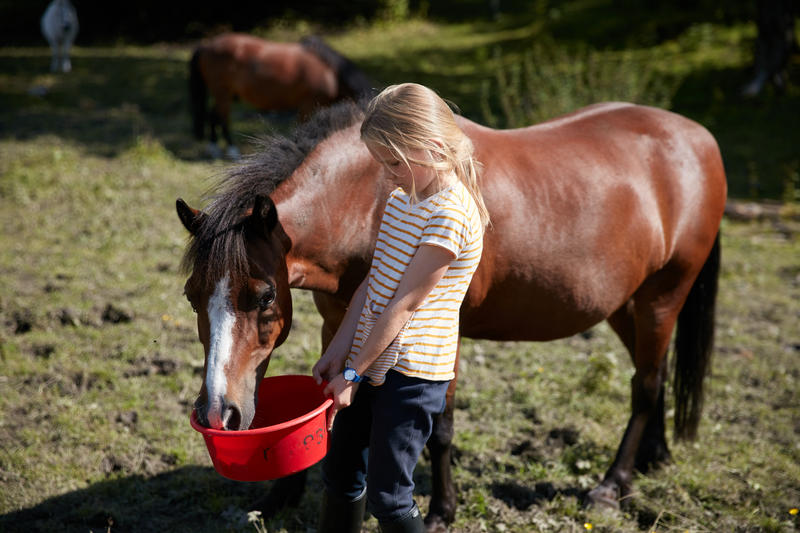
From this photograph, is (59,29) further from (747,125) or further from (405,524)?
(405,524)

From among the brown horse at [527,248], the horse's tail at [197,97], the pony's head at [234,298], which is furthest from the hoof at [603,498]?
the horse's tail at [197,97]

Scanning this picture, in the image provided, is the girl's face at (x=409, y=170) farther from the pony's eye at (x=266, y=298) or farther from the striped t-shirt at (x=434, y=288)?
the pony's eye at (x=266, y=298)

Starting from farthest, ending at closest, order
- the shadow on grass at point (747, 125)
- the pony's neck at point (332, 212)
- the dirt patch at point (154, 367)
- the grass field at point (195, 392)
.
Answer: the shadow on grass at point (747, 125)
the dirt patch at point (154, 367)
the grass field at point (195, 392)
the pony's neck at point (332, 212)

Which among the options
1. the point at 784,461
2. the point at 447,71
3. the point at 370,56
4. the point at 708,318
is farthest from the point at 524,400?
the point at 370,56

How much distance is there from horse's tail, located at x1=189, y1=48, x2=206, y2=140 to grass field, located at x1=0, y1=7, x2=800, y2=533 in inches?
48.8

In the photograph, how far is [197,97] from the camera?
909 centimetres

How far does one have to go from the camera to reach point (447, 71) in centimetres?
1380

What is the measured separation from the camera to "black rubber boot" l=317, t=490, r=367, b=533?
2.16 metres

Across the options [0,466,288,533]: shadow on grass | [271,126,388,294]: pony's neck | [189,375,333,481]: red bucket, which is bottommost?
[0,466,288,533]: shadow on grass

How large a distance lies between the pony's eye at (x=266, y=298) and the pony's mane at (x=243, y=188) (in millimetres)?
87

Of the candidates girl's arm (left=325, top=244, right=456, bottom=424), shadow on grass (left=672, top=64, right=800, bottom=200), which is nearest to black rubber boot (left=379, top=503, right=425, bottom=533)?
girl's arm (left=325, top=244, right=456, bottom=424)

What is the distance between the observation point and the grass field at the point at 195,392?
2816 mm

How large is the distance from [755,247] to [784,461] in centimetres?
374

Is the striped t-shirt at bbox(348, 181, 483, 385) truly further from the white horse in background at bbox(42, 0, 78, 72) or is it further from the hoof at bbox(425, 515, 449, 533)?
the white horse in background at bbox(42, 0, 78, 72)
